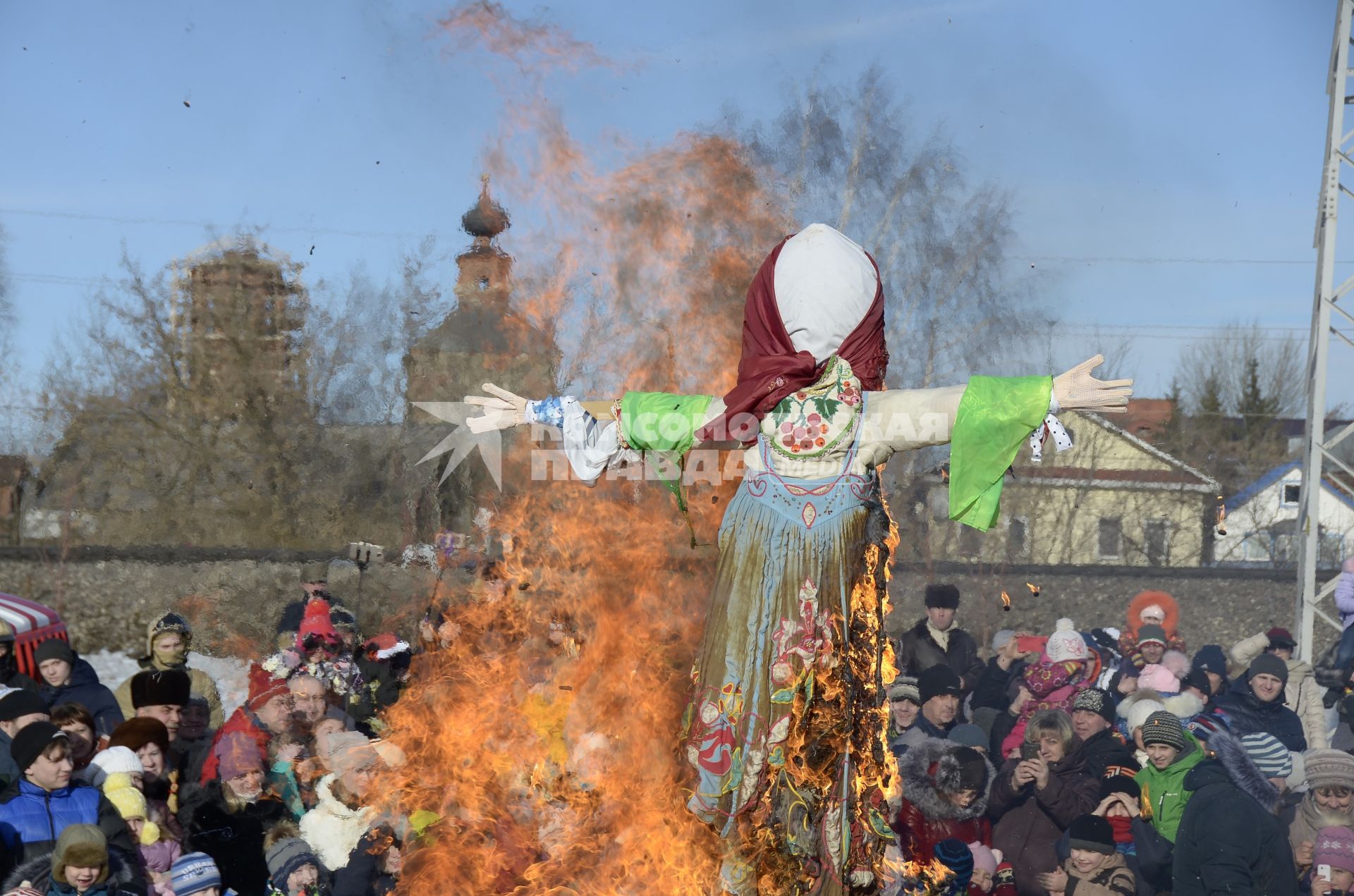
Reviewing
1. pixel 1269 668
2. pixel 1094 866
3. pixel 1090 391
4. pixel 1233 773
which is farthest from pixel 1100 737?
pixel 1090 391

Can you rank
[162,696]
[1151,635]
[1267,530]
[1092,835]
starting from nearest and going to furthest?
[1092,835], [162,696], [1151,635], [1267,530]

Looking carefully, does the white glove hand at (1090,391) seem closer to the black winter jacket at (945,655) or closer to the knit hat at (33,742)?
the knit hat at (33,742)

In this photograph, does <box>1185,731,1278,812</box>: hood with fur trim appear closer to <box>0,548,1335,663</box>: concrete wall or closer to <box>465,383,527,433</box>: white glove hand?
<box>465,383,527,433</box>: white glove hand

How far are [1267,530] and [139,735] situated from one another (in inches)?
994

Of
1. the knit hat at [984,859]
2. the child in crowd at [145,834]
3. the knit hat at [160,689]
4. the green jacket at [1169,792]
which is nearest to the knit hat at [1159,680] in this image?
the green jacket at [1169,792]

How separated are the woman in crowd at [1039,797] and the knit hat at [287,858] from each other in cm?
370

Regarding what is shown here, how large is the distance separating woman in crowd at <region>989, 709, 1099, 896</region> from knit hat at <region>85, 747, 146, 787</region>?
4.59 meters

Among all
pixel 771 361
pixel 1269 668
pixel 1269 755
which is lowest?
pixel 1269 755

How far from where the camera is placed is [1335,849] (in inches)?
281

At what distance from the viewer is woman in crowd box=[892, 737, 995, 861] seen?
7.50 m

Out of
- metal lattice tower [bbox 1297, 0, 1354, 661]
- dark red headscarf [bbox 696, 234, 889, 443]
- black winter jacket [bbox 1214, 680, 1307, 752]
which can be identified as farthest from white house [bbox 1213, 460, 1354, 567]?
dark red headscarf [bbox 696, 234, 889, 443]

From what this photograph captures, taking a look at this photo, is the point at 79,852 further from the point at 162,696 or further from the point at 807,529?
the point at 807,529

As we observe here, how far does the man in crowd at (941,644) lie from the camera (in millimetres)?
9664

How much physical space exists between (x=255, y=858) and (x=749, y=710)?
3292 millimetres
